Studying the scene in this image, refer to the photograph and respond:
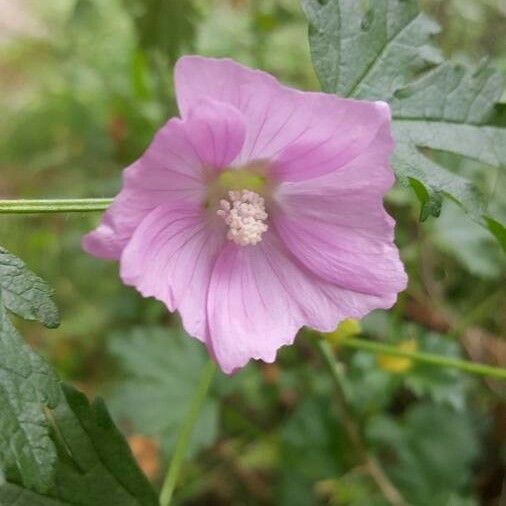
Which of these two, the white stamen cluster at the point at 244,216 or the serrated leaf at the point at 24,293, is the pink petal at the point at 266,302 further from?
the serrated leaf at the point at 24,293

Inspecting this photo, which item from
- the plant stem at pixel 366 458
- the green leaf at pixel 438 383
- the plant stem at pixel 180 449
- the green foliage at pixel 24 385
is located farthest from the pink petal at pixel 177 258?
the green leaf at pixel 438 383

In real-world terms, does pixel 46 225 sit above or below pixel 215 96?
below

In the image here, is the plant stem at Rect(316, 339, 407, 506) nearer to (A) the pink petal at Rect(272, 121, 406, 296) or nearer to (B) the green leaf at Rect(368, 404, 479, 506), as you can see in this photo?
(B) the green leaf at Rect(368, 404, 479, 506)

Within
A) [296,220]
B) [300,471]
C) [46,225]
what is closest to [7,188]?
[46,225]

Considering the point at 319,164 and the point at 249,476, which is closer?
the point at 319,164

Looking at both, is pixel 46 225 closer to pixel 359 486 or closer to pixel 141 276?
pixel 359 486

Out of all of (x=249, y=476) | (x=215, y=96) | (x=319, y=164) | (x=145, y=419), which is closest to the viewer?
(x=215, y=96)
